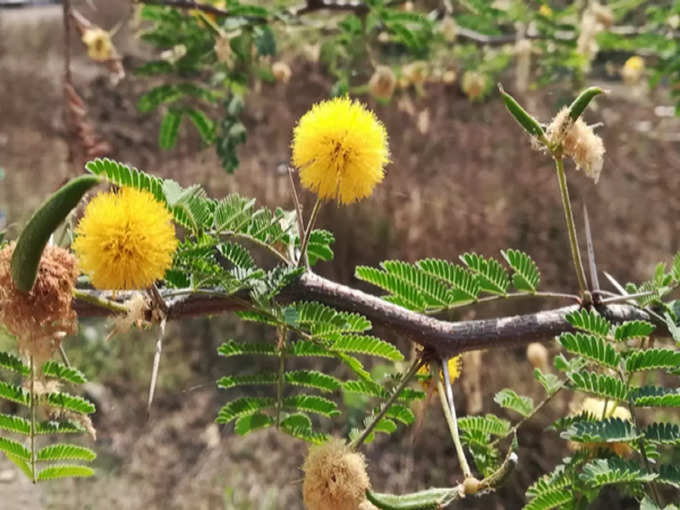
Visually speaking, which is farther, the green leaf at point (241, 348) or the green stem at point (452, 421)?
the green leaf at point (241, 348)

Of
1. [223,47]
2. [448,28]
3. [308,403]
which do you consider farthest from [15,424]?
[448,28]

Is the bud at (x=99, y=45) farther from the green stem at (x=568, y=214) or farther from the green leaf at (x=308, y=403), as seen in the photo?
the green stem at (x=568, y=214)

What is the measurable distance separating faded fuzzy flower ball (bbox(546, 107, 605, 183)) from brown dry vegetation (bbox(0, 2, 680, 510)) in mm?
2533

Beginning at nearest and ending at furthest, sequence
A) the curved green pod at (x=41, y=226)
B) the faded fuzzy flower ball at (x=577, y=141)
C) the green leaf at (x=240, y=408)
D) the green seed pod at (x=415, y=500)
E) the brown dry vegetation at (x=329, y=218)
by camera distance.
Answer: the curved green pod at (x=41, y=226)
the green seed pod at (x=415, y=500)
the faded fuzzy flower ball at (x=577, y=141)
the green leaf at (x=240, y=408)
the brown dry vegetation at (x=329, y=218)

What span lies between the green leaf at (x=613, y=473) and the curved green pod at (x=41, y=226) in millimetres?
701

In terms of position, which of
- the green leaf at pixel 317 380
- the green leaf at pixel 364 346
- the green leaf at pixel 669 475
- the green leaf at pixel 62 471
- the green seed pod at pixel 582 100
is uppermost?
the green seed pod at pixel 582 100

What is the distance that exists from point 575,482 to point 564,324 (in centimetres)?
25

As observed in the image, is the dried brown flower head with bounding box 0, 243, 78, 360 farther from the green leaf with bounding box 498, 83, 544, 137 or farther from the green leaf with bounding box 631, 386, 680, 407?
the green leaf with bounding box 631, 386, 680, 407

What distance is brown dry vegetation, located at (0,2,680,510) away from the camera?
4.33 m

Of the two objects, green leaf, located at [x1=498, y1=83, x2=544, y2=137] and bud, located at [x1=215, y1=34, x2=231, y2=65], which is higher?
bud, located at [x1=215, y1=34, x2=231, y2=65]

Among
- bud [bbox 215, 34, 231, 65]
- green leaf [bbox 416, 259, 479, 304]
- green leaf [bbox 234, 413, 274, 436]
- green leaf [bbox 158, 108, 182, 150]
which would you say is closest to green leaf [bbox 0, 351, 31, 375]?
green leaf [bbox 234, 413, 274, 436]

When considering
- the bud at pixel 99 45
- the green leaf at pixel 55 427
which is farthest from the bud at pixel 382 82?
the green leaf at pixel 55 427

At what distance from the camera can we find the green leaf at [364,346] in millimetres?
1036

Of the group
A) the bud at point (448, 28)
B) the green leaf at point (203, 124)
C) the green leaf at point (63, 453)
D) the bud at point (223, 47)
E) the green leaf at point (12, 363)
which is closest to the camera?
the green leaf at point (12, 363)
